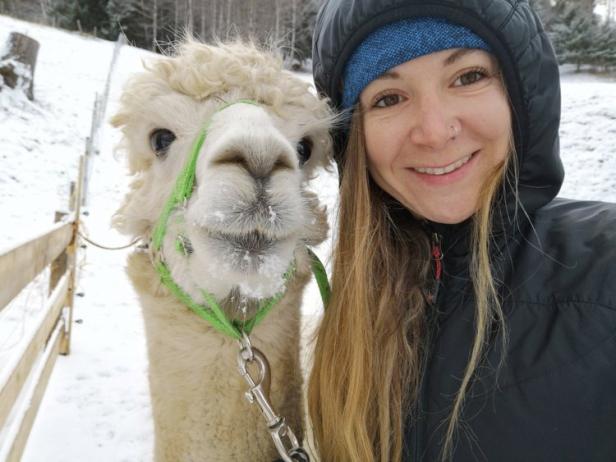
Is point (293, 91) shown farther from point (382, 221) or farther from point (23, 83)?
point (23, 83)

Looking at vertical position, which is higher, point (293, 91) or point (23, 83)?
point (23, 83)

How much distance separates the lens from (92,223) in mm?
8477

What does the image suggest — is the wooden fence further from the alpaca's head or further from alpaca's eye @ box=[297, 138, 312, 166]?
alpaca's eye @ box=[297, 138, 312, 166]

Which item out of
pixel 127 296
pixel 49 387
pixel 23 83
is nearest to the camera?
pixel 49 387

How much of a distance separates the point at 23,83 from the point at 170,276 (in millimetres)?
12606

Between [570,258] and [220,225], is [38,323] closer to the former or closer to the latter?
[220,225]

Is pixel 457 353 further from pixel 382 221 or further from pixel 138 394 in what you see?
pixel 138 394

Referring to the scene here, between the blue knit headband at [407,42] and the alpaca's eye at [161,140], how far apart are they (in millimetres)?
742

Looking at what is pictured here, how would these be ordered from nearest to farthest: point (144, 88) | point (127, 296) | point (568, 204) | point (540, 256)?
point (540, 256)
point (568, 204)
point (144, 88)
point (127, 296)

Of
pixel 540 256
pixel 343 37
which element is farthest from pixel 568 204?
pixel 343 37

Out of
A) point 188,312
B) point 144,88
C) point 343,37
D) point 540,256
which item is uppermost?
point 343,37

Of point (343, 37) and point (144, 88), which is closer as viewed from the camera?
point (343, 37)

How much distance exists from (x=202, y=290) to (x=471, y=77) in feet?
3.52

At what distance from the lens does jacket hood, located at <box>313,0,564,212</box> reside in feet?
4.62
